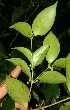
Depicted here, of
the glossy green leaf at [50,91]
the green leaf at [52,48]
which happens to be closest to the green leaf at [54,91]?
the glossy green leaf at [50,91]

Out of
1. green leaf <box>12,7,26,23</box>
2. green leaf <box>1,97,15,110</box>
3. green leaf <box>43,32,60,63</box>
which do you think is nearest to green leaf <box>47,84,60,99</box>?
green leaf <box>1,97,15,110</box>

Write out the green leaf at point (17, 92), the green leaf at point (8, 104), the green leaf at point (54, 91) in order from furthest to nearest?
the green leaf at point (54, 91) < the green leaf at point (8, 104) < the green leaf at point (17, 92)

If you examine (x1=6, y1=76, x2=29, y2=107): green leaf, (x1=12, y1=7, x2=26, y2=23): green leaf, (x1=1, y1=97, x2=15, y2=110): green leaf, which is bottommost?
(x1=1, y1=97, x2=15, y2=110): green leaf

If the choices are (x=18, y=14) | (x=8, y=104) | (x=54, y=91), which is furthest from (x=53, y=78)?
(x=18, y=14)

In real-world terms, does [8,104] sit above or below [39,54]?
below

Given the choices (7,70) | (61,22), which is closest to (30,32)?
(7,70)

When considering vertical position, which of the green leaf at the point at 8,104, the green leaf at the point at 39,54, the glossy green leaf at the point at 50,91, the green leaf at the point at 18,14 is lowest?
the glossy green leaf at the point at 50,91

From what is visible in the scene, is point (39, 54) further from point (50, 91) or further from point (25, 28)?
point (50, 91)

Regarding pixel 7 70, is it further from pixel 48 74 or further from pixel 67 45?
pixel 48 74

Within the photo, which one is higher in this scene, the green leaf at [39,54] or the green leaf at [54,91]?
the green leaf at [39,54]

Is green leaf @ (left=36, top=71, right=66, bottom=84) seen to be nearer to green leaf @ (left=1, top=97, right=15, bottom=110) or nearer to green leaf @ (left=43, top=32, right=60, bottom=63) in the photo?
green leaf @ (left=43, top=32, right=60, bottom=63)

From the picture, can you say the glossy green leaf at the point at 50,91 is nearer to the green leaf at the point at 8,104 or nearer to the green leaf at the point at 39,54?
the green leaf at the point at 8,104
